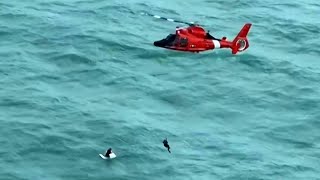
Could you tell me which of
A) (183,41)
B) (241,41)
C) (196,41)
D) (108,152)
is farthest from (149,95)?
(241,41)

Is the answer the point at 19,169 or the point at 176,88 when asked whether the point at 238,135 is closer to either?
the point at 176,88

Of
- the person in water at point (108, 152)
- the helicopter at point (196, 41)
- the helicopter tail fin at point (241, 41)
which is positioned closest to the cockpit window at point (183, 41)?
the helicopter at point (196, 41)

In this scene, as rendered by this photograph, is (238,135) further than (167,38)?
No

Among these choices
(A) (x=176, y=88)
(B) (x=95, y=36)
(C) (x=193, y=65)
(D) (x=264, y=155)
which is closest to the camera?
(D) (x=264, y=155)

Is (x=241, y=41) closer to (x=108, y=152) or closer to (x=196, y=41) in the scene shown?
(x=196, y=41)

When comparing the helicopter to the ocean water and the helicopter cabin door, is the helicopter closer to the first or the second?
the helicopter cabin door

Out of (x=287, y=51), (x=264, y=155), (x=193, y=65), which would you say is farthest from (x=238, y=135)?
(x=287, y=51)
